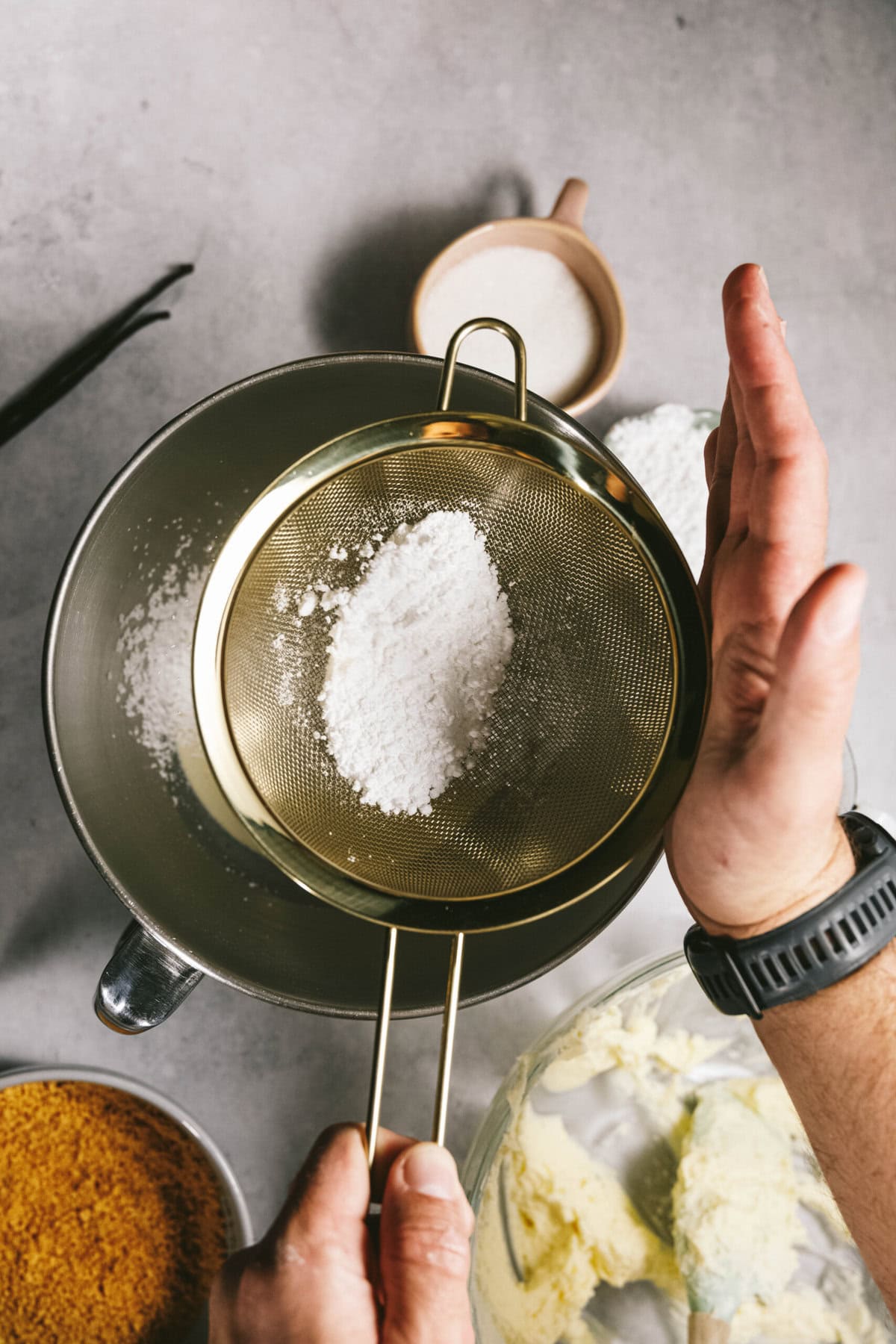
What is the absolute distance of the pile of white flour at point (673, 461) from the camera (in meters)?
0.92

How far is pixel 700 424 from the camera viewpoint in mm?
947

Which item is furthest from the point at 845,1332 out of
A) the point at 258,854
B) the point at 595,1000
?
the point at 258,854

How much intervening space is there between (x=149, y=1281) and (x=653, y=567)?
0.82 meters

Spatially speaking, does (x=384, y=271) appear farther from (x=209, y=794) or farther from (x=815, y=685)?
(x=815, y=685)

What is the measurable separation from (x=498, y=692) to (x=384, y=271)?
21.0 inches

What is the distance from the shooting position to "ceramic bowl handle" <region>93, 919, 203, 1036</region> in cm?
67

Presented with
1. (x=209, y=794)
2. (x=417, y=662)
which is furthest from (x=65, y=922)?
(x=417, y=662)

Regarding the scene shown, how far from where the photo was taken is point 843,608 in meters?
0.51

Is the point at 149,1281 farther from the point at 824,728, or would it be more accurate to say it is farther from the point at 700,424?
the point at 700,424

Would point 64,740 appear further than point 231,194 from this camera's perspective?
No

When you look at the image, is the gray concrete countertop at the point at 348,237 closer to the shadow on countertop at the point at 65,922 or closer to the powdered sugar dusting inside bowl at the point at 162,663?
the shadow on countertop at the point at 65,922

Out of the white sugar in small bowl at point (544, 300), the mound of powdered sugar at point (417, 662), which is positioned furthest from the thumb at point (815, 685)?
the white sugar in small bowl at point (544, 300)

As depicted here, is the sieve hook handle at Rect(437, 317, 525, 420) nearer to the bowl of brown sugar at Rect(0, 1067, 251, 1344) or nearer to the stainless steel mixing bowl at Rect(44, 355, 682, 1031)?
the stainless steel mixing bowl at Rect(44, 355, 682, 1031)

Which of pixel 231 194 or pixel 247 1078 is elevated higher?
pixel 231 194
